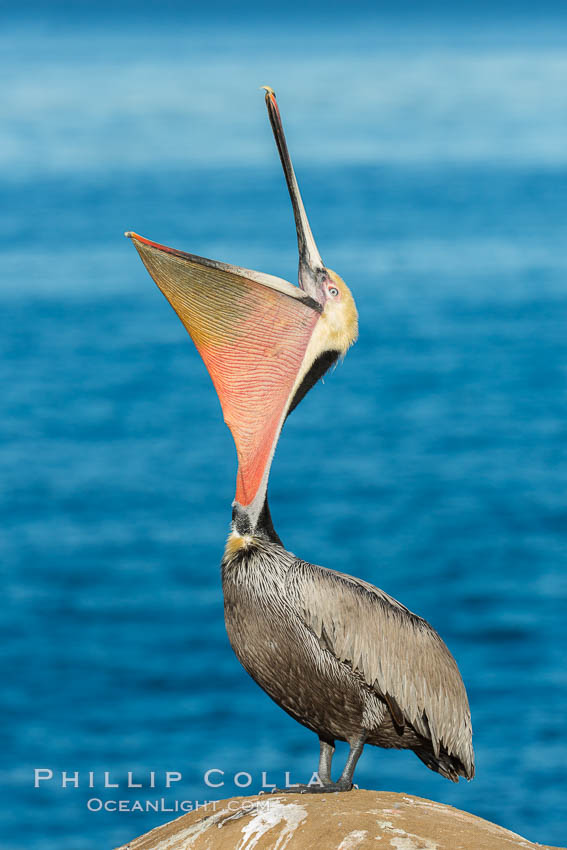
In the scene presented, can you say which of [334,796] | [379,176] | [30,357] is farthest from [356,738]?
[379,176]

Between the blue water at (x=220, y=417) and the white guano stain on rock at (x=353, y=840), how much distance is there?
11.3 meters

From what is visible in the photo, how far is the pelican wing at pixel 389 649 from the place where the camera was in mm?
7820

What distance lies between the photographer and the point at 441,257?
4800cm

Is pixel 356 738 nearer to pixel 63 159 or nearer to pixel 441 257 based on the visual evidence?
pixel 441 257

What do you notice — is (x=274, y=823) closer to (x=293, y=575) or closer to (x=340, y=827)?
(x=340, y=827)

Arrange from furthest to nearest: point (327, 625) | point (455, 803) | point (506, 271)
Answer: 1. point (506, 271)
2. point (455, 803)
3. point (327, 625)

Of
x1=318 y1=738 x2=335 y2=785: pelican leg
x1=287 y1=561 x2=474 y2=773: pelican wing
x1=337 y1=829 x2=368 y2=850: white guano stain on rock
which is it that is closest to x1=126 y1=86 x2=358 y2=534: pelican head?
x1=287 y1=561 x2=474 y2=773: pelican wing

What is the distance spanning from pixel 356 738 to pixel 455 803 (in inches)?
452

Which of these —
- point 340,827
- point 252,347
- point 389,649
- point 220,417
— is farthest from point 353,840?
point 220,417

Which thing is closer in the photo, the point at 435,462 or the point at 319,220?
the point at 435,462

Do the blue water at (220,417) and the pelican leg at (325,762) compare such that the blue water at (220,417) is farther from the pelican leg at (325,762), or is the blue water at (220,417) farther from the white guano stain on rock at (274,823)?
the white guano stain on rock at (274,823)

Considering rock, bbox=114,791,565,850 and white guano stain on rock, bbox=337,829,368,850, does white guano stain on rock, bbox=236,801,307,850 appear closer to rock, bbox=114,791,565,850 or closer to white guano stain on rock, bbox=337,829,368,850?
rock, bbox=114,791,565,850

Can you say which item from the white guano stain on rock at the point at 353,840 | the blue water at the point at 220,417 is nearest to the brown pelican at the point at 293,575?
the white guano stain on rock at the point at 353,840

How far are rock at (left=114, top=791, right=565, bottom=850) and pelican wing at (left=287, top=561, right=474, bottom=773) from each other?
1.47 ft
